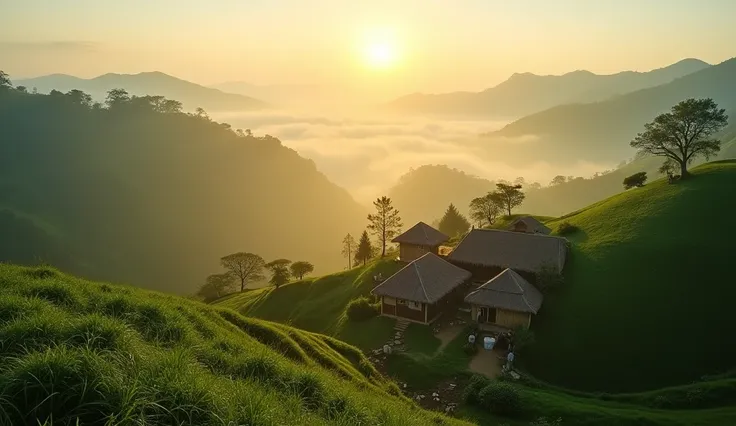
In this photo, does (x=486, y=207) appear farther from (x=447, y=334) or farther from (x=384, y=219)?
(x=447, y=334)

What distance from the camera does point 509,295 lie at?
33.4m

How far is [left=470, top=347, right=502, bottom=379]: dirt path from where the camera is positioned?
95.1 feet

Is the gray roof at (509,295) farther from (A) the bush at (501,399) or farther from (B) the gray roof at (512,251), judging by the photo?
(A) the bush at (501,399)

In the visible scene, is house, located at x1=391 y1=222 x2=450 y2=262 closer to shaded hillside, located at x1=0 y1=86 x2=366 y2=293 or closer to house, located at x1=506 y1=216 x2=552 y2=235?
house, located at x1=506 y1=216 x2=552 y2=235

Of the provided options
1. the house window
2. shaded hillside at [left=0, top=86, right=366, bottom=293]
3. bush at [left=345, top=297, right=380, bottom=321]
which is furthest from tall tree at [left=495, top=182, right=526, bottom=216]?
shaded hillside at [left=0, top=86, right=366, bottom=293]

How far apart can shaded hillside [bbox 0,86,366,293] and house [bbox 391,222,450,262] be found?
9475 cm

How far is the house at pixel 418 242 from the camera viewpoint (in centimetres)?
4928

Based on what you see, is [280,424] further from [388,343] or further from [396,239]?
[396,239]

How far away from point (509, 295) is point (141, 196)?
143 m

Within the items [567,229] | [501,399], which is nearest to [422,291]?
[501,399]

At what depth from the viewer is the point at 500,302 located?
1310 inches

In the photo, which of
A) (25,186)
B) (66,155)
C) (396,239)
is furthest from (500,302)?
(66,155)

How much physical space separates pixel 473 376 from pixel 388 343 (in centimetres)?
802

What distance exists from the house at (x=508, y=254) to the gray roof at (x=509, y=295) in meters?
3.83
